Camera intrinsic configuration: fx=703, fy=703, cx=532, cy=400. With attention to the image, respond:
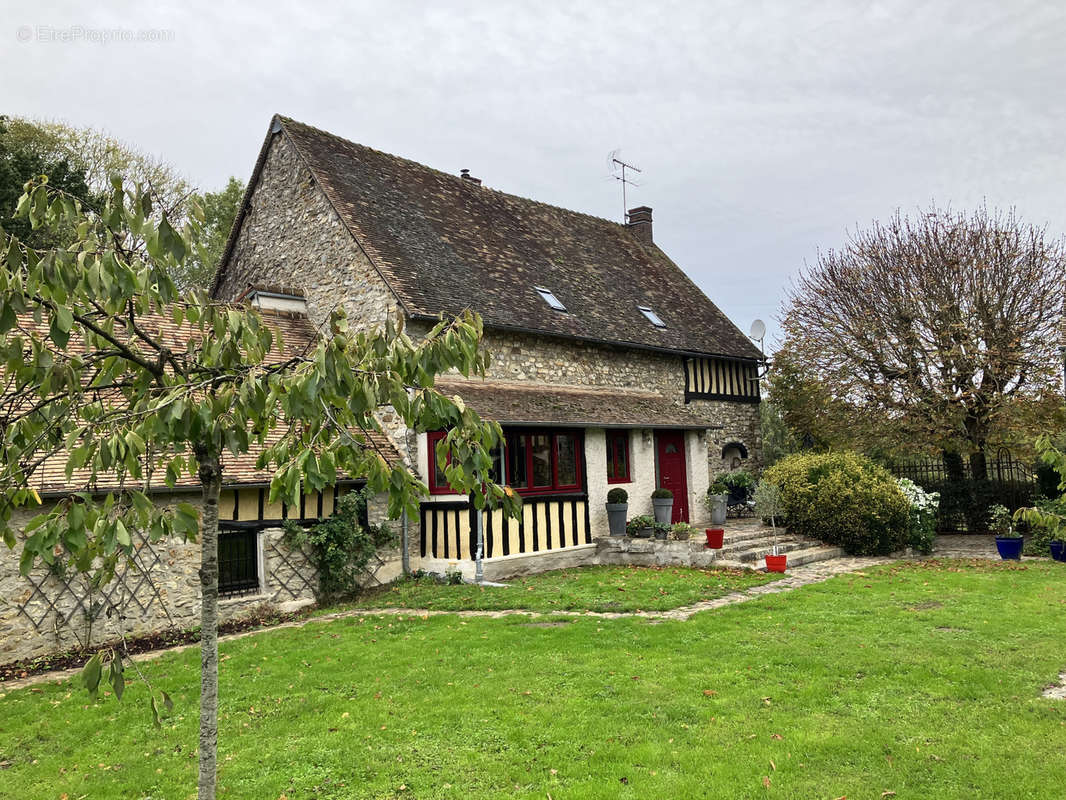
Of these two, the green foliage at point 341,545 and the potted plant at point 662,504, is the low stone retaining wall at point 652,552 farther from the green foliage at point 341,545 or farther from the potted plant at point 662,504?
the green foliage at point 341,545

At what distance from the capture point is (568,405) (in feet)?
44.2

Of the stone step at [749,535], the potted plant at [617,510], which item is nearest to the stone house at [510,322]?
the potted plant at [617,510]

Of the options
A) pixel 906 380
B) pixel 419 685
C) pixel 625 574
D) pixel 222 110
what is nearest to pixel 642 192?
pixel 906 380

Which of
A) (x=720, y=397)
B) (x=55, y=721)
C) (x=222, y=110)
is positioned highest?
(x=222, y=110)

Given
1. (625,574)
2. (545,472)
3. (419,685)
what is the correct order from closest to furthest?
1. (419,685)
2. (625,574)
3. (545,472)

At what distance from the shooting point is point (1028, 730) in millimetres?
4902

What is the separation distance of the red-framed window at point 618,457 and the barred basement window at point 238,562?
6.81 meters

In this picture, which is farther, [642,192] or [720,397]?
[642,192]

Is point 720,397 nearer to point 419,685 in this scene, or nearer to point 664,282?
point 664,282

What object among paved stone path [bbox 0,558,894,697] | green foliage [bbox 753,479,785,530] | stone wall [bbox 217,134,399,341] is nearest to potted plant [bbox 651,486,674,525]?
green foliage [bbox 753,479,785,530]

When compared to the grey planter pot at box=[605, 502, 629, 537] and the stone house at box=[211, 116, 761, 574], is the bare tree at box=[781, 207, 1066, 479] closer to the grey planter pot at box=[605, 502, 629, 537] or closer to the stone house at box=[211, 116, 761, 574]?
the stone house at box=[211, 116, 761, 574]

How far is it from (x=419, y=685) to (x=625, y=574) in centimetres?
624

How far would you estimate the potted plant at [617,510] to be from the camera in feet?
44.8

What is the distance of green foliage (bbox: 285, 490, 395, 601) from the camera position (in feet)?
33.9
